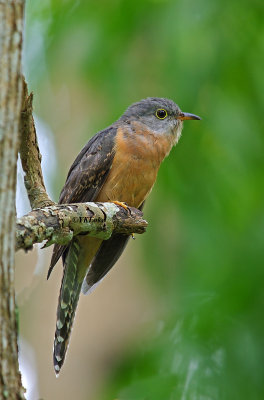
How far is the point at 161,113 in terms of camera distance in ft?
19.8

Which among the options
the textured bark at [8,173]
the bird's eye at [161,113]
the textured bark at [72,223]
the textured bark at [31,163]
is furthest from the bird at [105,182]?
the textured bark at [8,173]

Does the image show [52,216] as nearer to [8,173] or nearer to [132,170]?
[8,173]

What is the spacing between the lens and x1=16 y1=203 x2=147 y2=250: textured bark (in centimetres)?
313

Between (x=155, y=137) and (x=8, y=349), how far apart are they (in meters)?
3.78

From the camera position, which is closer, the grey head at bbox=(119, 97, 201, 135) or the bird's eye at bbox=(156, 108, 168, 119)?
the grey head at bbox=(119, 97, 201, 135)

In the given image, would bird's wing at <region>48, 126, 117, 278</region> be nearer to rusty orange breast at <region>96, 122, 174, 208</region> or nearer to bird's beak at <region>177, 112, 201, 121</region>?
rusty orange breast at <region>96, 122, 174, 208</region>

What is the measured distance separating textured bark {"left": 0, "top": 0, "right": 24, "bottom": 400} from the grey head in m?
3.72

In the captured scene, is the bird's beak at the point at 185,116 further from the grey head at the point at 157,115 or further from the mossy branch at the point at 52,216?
the mossy branch at the point at 52,216

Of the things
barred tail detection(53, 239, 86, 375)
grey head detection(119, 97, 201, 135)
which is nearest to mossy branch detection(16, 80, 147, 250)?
barred tail detection(53, 239, 86, 375)

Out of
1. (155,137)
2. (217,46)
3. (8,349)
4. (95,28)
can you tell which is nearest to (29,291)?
(155,137)

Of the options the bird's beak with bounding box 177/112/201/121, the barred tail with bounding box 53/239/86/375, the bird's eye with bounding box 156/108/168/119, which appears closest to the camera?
the barred tail with bounding box 53/239/86/375

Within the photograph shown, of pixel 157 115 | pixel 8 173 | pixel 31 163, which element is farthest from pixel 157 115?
pixel 8 173

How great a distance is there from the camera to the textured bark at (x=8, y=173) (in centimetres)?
217

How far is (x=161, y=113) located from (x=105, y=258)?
63.2 inches
